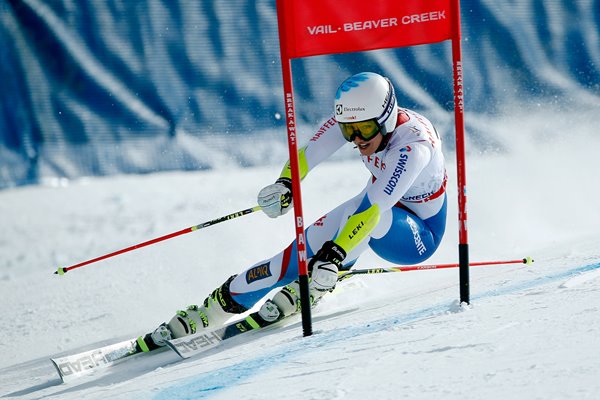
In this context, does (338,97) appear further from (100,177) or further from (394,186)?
(100,177)

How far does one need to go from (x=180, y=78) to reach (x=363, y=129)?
11.7ft

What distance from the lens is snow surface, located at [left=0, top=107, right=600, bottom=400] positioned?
92.1 inches

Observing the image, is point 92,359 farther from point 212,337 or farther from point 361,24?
point 361,24

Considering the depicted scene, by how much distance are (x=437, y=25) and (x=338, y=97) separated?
0.65 m

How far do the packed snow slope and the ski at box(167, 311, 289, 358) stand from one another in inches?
134

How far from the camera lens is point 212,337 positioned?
12.0 ft

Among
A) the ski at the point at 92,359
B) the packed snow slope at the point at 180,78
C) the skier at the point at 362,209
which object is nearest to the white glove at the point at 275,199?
the skier at the point at 362,209

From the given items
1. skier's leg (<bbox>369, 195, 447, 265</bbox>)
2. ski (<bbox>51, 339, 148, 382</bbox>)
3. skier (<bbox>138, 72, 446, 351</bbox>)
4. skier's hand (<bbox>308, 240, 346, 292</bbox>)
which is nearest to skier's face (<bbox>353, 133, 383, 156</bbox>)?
skier (<bbox>138, 72, 446, 351</bbox>)

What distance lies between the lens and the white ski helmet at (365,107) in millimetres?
3633

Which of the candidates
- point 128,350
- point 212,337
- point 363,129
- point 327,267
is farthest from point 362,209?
point 128,350

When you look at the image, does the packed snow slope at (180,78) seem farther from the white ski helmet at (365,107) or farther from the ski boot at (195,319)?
the white ski helmet at (365,107)

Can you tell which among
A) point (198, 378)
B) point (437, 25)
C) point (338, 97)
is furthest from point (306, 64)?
point (198, 378)

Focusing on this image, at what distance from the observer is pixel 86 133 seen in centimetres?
675

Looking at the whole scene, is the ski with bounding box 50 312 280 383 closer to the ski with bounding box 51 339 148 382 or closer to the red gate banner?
the ski with bounding box 51 339 148 382
